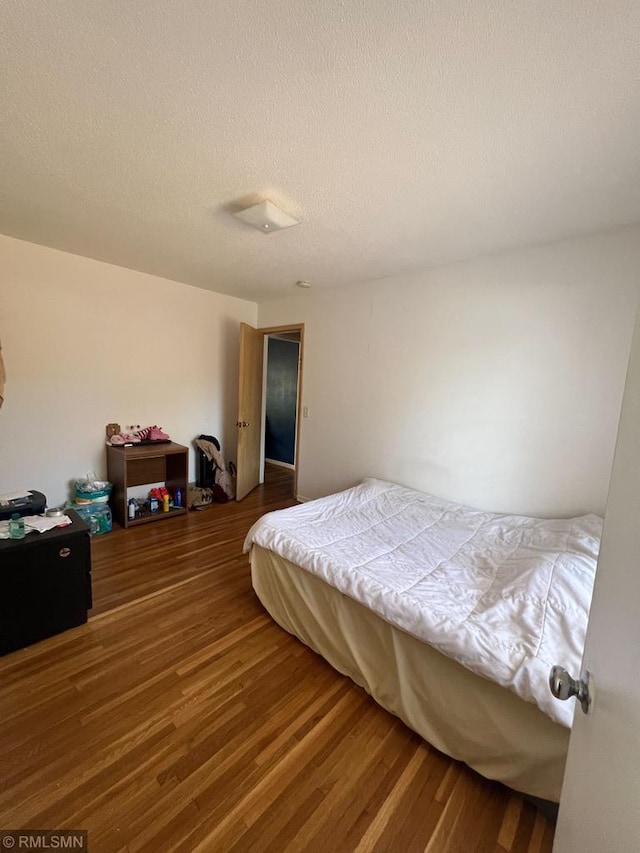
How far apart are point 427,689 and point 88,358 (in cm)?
361

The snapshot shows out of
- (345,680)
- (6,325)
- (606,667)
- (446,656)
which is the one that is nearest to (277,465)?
(6,325)

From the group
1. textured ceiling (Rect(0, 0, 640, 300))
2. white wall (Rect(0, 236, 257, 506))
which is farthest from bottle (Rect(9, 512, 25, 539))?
textured ceiling (Rect(0, 0, 640, 300))

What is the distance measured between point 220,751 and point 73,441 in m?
2.91

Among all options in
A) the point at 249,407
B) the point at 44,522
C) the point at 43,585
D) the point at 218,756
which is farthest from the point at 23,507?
the point at 249,407

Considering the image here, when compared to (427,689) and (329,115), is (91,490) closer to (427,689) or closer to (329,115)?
(427,689)

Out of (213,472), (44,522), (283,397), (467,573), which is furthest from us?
(283,397)

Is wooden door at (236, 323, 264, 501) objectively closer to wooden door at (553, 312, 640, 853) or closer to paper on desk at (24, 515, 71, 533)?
paper on desk at (24, 515, 71, 533)

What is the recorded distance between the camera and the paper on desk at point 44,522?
5.90ft

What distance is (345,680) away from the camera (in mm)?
1657

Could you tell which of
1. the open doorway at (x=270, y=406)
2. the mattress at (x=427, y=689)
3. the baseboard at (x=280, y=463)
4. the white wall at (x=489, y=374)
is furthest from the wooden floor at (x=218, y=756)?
the baseboard at (x=280, y=463)

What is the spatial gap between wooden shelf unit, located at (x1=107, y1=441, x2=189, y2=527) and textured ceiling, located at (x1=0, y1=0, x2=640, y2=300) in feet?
6.27

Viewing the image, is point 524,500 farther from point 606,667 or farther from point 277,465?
point 277,465

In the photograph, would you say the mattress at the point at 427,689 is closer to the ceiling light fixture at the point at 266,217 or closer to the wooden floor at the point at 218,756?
the wooden floor at the point at 218,756

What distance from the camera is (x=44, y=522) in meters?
1.87
